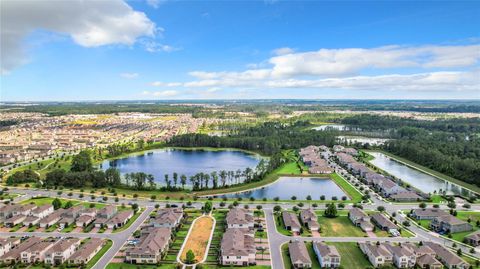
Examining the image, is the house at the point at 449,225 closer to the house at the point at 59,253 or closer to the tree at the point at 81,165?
the house at the point at 59,253

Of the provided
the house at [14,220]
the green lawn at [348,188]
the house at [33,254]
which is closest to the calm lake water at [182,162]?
the green lawn at [348,188]

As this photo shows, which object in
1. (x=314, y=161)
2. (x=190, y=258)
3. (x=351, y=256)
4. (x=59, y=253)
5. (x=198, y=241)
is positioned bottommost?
(x=351, y=256)

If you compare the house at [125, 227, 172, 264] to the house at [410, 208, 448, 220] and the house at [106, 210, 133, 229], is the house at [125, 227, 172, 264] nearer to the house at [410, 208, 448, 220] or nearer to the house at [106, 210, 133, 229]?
the house at [106, 210, 133, 229]

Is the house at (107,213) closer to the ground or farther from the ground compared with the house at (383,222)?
farther from the ground

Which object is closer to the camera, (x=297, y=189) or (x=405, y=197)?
(x=405, y=197)

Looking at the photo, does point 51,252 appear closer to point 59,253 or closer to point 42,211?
point 59,253

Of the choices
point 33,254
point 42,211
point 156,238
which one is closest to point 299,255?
point 156,238

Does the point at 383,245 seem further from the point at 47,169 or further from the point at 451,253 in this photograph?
the point at 47,169
